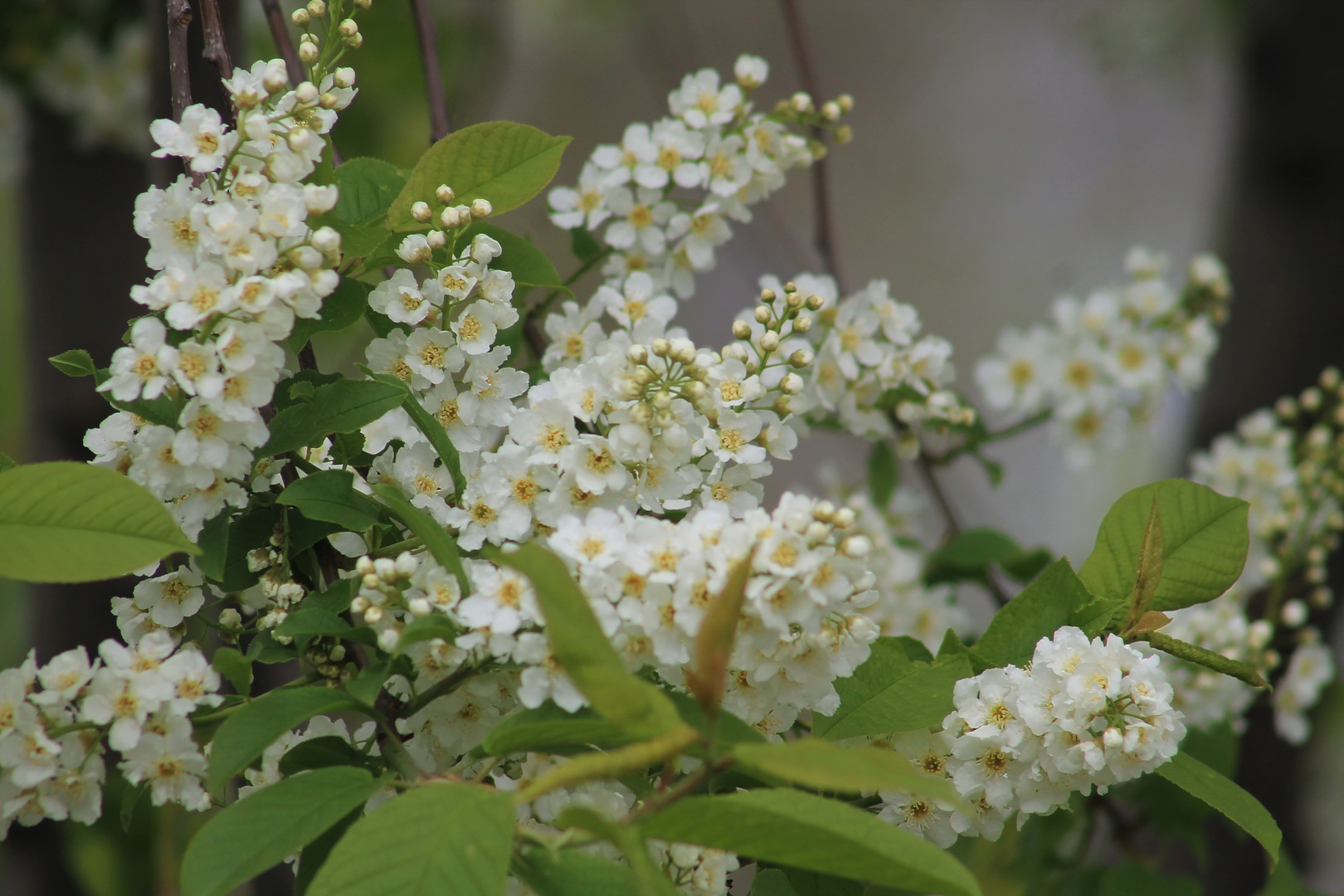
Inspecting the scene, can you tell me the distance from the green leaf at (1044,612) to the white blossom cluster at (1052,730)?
0.02 metres

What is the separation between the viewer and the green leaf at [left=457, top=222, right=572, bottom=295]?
647 mm

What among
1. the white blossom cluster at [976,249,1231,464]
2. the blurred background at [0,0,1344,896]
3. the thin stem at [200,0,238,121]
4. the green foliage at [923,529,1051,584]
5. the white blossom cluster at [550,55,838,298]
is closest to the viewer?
the thin stem at [200,0,238,121]

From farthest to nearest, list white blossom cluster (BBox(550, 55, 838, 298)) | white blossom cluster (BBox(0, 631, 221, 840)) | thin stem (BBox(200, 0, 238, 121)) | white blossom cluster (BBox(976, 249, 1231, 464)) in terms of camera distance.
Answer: white blossom cluster (BBox(976, 249, 1231, 464))
white blossom cluster (BBox(550, 55, 838, 298))
thin stem (BBox(200, 0, 238, 121))
white blossom cluster (BBox(0, 631, 221, 840))

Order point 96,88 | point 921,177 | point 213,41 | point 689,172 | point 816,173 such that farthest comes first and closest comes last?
point 921,177 → point 96,88 → point 816,173 → point 689,172 → point 213,41

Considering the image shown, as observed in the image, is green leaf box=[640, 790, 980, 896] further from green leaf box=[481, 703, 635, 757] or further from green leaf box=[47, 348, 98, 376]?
green leaf box=[47, 348, 98, 376]

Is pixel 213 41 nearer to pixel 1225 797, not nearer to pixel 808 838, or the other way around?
pixel 808 838

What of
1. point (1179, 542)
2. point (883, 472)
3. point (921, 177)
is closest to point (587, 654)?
point (1179, 542)

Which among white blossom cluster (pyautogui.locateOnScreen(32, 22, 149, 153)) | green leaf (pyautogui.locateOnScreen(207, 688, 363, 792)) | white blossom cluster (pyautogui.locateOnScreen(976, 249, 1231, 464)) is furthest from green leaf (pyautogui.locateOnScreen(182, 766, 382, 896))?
white blossom cluster (pyautogui.locateOnScreen(32, 22, 149, 153))

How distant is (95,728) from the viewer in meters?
0.52

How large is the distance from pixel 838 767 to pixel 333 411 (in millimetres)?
300

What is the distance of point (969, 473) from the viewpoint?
9.70ft

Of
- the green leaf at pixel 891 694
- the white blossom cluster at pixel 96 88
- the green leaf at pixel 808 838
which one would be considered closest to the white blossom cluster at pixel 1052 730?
the green leaf at pixel 891 694

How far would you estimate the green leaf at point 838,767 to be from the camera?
387 mm

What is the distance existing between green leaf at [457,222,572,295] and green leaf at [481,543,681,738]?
257 millimetres
